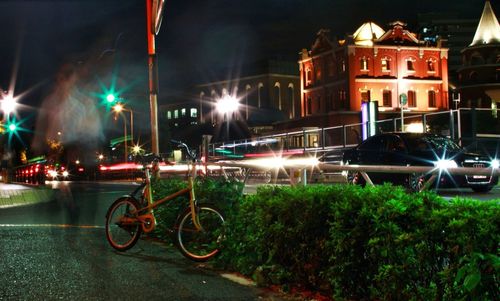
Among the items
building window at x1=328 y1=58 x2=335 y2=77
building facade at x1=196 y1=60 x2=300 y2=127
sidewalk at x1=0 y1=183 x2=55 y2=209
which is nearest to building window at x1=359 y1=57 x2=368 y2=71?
building window at x1=328 y1=58 x2=335 y2=77

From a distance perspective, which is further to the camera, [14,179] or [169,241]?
[14,179]

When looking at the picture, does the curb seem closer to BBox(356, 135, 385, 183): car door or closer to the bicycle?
the bicycle

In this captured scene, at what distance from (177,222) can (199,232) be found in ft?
1.25

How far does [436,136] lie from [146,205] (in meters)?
10.8

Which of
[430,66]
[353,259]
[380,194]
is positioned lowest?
[353,259]

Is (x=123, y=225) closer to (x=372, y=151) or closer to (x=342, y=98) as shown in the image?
(x=372, y=151)

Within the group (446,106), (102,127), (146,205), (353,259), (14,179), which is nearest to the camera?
(353,259)

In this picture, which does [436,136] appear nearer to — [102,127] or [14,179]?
[14,179]

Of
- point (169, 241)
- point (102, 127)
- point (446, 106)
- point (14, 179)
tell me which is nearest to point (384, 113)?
point (446, 106)

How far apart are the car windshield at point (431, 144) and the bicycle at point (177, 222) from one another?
9.42 metres

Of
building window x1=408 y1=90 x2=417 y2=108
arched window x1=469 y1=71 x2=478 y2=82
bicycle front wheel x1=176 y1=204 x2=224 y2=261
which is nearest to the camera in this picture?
bicycle front wheel x1=176 y1=204 x2=224 y2=261

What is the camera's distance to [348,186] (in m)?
6.30

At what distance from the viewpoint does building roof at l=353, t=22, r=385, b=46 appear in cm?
7144

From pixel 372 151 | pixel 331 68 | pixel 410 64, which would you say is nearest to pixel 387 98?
pixel 410 64
